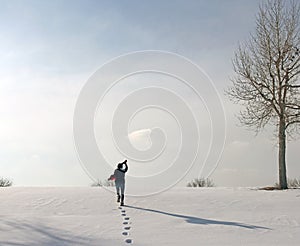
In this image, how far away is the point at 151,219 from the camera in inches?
619

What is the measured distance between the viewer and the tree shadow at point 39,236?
12.0 m

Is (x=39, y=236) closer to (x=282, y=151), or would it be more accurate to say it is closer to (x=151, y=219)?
(x=151, y=219)

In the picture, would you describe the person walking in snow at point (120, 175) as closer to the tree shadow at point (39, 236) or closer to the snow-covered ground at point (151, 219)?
the snow-covered ground at point (151, 219)

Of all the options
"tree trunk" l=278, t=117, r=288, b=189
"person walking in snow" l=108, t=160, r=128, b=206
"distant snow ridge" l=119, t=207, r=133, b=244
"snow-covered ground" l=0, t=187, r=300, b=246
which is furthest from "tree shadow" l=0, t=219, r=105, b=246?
"tree trunk" l=278, t=117, r=288, b=189

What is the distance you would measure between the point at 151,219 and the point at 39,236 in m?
4.38

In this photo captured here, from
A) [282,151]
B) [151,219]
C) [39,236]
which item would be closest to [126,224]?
[151,219]

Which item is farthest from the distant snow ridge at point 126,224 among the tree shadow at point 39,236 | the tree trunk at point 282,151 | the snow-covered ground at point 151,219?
the tree trunk at point 282,151

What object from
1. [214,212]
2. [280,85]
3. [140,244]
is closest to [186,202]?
[214,212]

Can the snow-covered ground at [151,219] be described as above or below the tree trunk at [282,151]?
below

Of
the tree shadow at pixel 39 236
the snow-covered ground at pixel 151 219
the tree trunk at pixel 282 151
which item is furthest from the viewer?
the tree trunk at pixel 282 151

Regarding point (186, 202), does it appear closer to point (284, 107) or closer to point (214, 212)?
point (214, 212)

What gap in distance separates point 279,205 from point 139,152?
6.48m

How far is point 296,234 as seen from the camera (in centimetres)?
1309

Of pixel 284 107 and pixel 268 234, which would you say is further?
pixel 284 107
